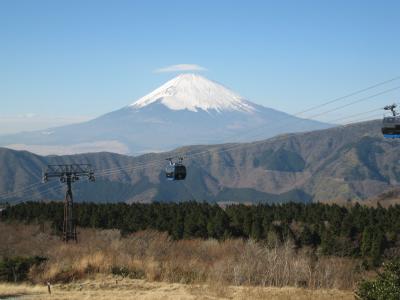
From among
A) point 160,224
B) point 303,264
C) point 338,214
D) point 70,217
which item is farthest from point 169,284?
point 338,214

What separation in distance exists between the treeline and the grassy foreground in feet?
102

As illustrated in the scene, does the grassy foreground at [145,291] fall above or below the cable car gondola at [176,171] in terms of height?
below

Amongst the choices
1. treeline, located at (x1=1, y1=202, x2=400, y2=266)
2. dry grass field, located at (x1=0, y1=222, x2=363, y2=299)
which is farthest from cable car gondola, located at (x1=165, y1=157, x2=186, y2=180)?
treeline, located at (x1=1, y1=202, x2=400, y2=266)

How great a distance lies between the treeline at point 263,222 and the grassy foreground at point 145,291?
31164mm

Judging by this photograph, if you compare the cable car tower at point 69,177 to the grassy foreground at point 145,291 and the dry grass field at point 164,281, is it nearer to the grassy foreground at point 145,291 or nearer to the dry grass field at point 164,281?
the dry grass field at point 164,281

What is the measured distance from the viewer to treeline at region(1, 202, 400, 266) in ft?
199

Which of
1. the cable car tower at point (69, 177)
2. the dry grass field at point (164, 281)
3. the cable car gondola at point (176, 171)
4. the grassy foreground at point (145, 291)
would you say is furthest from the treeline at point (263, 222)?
the grassy foreground at point (145, 291)

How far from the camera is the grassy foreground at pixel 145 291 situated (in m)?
23.9

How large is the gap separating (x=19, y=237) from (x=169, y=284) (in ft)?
145

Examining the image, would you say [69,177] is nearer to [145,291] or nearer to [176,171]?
[176,171]

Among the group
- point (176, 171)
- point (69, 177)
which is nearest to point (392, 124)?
point (176, 171)

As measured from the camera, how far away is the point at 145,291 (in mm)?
25281

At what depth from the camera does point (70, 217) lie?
5600cm

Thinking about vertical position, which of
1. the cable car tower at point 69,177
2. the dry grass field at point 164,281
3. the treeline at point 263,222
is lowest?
the treeline at point 263,222
